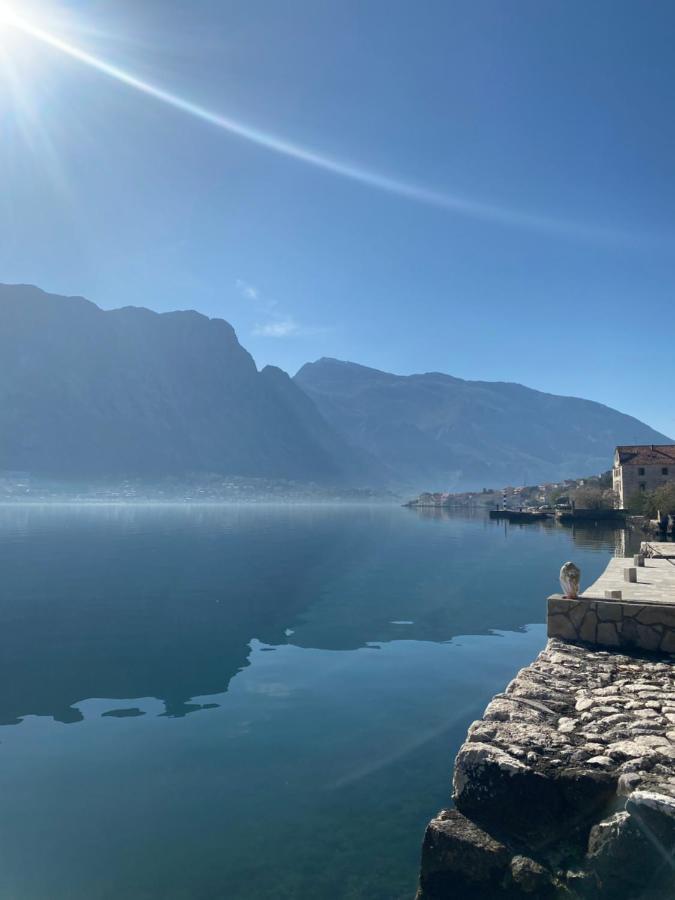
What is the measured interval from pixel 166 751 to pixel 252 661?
6966 mm

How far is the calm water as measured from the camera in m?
8.37

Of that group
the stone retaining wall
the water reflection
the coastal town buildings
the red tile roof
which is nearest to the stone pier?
the stone retaining wall

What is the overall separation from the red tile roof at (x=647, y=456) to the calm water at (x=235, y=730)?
88.1 metres

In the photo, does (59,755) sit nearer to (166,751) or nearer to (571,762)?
(166,751)

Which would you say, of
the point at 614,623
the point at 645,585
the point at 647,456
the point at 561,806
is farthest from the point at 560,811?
the point at 647,456

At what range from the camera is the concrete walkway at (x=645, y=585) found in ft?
47.2

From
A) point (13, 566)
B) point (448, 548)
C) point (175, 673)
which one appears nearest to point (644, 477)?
point (448, 548)

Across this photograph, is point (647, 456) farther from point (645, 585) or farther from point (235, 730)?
point (235, 730)

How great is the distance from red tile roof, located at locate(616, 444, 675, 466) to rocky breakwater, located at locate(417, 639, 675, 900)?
109899mm

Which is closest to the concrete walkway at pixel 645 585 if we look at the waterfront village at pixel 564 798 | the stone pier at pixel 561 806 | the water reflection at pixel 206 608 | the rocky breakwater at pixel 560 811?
the waterfront village at pixel 564 798

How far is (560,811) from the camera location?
7176 mm

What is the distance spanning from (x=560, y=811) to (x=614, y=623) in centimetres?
672

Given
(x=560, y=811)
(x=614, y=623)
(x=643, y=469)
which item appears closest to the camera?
(x=560, y=811)

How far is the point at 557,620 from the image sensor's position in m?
13.6
